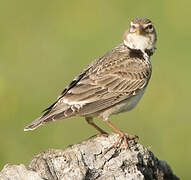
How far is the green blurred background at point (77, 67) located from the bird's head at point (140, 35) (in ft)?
10.2

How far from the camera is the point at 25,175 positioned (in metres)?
7.51

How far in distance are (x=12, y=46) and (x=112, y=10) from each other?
11.5 feet

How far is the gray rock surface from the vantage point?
7.55 meters

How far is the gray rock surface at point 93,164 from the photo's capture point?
24.8 feet

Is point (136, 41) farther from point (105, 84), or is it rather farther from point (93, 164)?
point (93, 164)

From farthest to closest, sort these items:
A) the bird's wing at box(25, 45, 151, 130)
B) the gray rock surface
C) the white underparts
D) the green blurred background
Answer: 1. the green blurred background
2. the white underparts
3. the bird's wing at box(25, 45, 151, 130)
4. the gray rock surface

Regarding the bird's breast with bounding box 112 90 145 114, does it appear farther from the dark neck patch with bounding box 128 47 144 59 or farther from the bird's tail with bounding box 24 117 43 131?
the bird's tail with bounding box 24 117 43 131

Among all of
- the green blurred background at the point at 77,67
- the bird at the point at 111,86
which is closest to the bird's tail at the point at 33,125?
the bird at the point at 111,86

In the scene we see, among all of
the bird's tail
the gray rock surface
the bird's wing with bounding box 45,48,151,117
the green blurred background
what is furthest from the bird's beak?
the green blurred background

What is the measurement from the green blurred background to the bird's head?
3121 mm

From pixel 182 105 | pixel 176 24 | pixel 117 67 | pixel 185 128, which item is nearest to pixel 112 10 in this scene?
pixel 176 24

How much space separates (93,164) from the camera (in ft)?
26.2

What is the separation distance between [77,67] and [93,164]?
8.46 m

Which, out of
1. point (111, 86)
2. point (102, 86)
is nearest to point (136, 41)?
point (111, 86)
